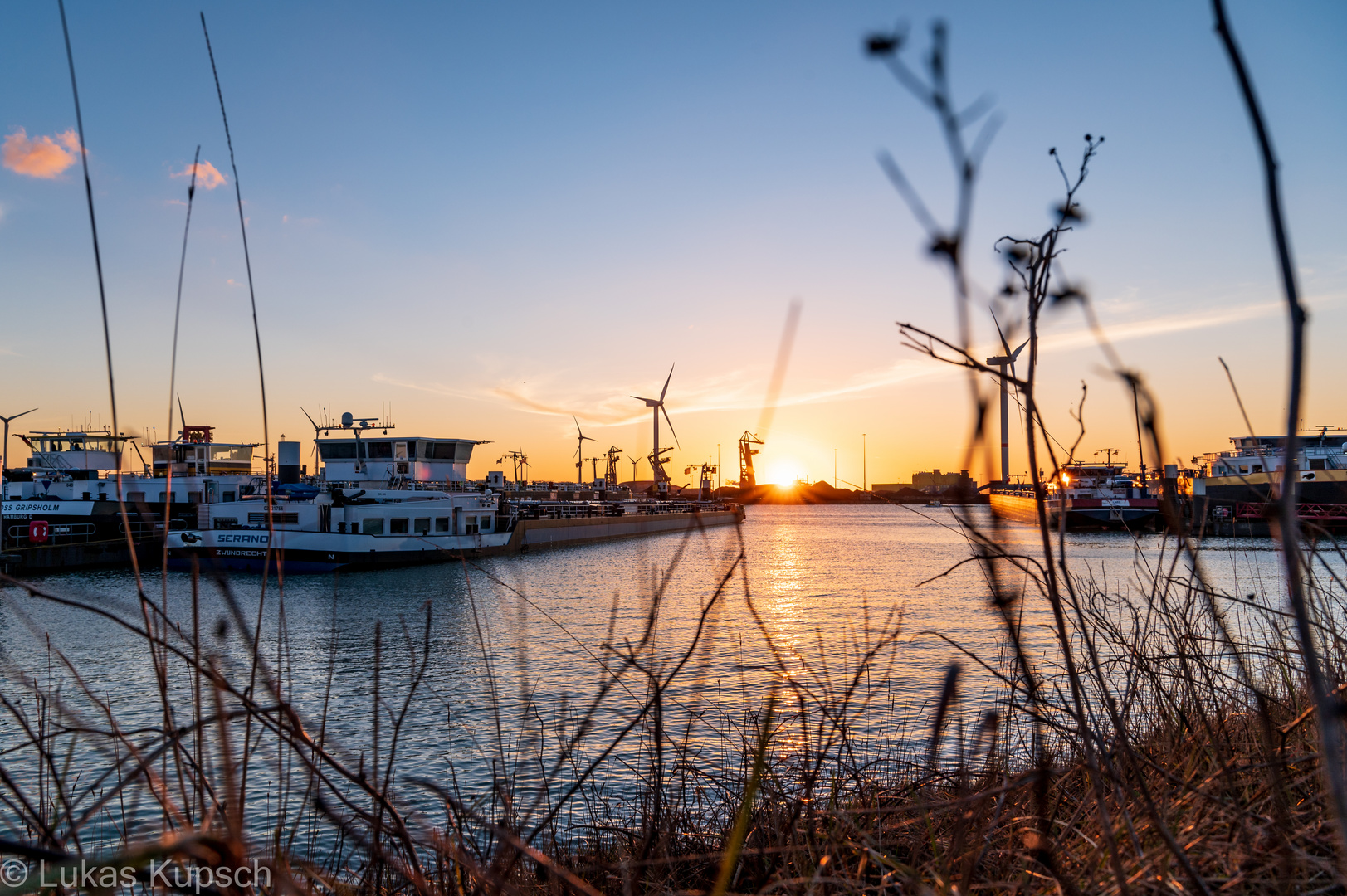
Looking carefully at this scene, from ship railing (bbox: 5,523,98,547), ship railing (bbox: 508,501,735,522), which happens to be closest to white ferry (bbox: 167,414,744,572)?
ship railing (bbox: 508,501,735,522)

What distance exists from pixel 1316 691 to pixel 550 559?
4292 cm

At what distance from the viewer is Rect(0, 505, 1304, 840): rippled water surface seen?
380cm

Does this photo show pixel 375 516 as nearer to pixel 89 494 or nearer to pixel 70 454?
pixel 89 494

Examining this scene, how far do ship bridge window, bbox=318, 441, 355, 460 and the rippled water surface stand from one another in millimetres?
12490

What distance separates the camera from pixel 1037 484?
127 cm

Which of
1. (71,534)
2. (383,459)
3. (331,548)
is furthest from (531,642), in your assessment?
(71,534)

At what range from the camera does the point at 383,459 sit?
146 feet

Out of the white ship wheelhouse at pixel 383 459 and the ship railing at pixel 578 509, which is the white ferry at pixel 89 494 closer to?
the white ship wheelhouse at pixel 383 459

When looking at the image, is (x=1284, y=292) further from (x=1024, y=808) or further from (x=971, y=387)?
(x=1024, y=808)

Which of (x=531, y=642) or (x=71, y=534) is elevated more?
(x=71, y=534)

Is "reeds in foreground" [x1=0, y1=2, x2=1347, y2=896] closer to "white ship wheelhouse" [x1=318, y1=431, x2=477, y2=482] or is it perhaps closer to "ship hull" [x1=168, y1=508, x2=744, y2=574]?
"ship hull" [x1=168, y1=508, x2=744, y2=574]

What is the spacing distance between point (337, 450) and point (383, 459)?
9.80ft

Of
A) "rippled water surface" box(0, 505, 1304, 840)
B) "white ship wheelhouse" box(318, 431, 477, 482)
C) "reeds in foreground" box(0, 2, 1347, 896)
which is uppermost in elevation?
"white ship wheelhouse" box(318, 431, 477, 482)

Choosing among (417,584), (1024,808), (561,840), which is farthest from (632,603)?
(1024,808)
